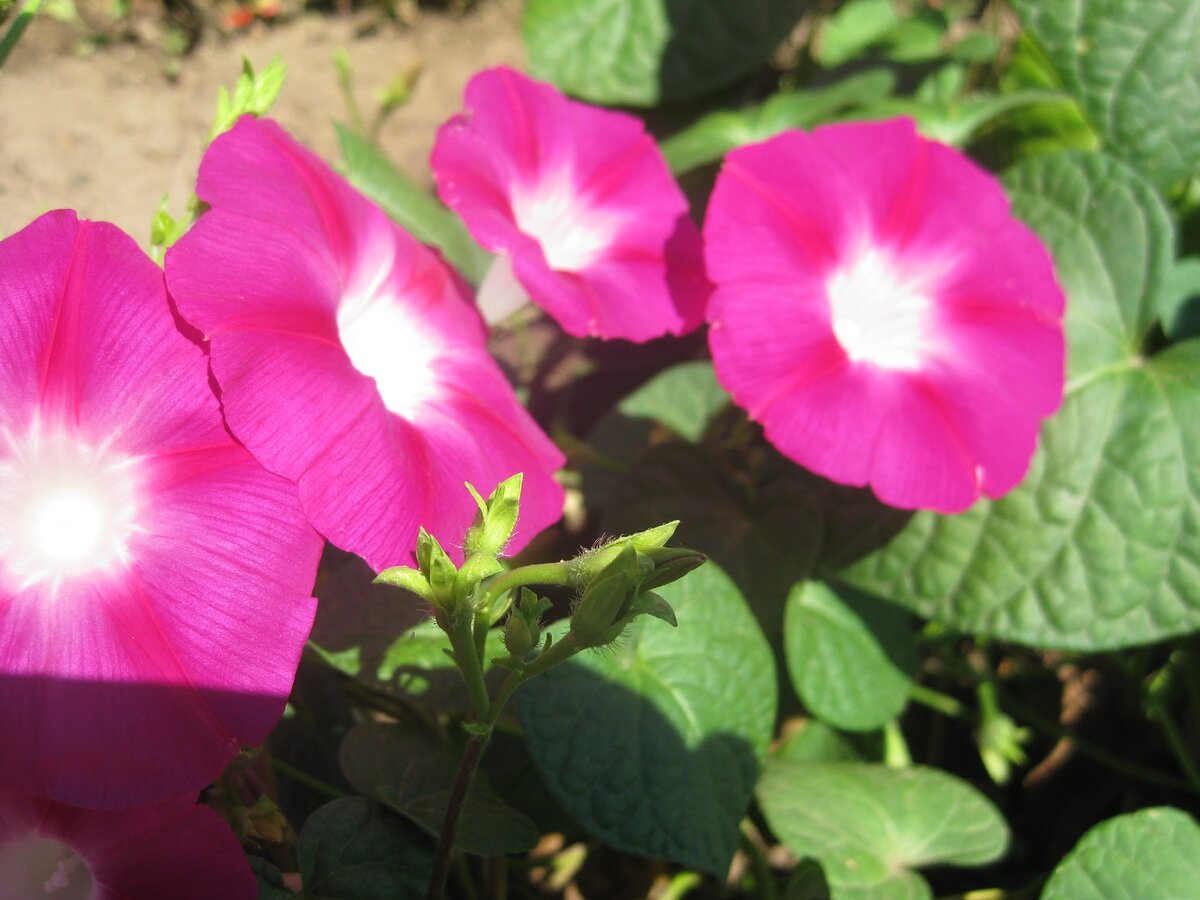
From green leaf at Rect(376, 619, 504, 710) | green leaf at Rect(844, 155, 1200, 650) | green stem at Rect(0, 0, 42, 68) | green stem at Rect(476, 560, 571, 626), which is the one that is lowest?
green leaf at Rect(844, 155, 1200, 650)

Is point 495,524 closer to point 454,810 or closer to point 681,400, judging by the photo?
point 454,810

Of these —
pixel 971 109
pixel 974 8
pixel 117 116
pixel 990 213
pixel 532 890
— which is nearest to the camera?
pixel 990 213

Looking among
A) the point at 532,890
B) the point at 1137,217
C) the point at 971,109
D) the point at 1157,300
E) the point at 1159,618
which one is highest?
the point at 971,109

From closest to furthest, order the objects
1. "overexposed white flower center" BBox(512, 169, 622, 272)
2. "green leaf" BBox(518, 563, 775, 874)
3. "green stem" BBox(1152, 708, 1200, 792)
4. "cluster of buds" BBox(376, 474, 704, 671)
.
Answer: "cluster of buds" BBox(376, 474, 704, 671)
"green leaf" BBox(518, 563, 775, 874)
"overexposed white flower center" BBox(512, 169, 622, 272)
"green stem" BBox(1152, 708, 1200, 792)

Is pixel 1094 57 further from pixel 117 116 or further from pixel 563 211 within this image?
pixel 117 116

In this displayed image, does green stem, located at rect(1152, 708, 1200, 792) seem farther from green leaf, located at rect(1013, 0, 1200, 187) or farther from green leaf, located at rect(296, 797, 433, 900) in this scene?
green leaf, located at rect(296, 797, 433, 900)

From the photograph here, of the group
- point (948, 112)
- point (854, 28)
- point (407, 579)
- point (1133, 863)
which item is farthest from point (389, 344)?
point (854, 28)

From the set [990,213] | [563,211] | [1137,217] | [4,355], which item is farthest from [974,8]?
[4,355]

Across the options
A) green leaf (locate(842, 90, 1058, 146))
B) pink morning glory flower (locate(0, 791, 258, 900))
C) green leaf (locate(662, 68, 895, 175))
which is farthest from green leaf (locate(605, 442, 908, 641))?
pink morning glory flower (locate(0, 791, 258, 900))
